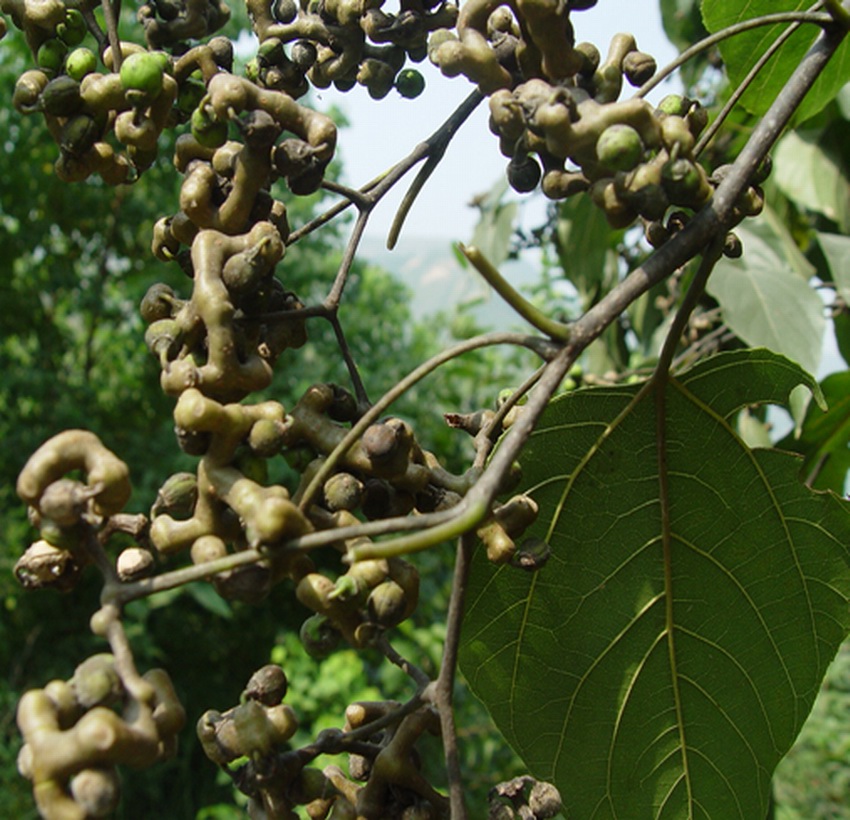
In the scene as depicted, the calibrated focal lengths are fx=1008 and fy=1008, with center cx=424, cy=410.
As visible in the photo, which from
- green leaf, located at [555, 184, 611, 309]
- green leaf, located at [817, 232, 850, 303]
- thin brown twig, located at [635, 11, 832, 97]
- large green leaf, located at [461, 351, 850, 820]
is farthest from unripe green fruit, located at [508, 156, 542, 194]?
green leaf, located at [555, 184, 611, 309]

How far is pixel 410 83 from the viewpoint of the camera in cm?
104

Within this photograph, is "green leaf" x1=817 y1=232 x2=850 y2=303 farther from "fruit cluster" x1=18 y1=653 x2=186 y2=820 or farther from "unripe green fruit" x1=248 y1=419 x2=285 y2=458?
"fruit cluster" x1=18 y1=653 x2=186 y2=820

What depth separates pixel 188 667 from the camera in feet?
19.0

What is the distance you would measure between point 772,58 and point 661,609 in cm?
74

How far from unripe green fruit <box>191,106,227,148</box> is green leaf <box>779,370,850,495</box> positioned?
118cm

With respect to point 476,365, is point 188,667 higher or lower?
lower

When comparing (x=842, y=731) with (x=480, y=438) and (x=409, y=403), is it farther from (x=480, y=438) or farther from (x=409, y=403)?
(x=480, y=438)

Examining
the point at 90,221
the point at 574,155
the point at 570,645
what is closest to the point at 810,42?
the point at 574,155

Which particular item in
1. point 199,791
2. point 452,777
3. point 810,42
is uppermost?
point 810,42

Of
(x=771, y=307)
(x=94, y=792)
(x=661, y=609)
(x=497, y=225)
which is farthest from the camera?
(x=497, y=225)

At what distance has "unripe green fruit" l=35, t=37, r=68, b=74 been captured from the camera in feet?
3.07

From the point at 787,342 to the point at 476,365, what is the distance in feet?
11.6

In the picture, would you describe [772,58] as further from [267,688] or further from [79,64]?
[267,688]

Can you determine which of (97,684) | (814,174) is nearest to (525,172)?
(97,684)
